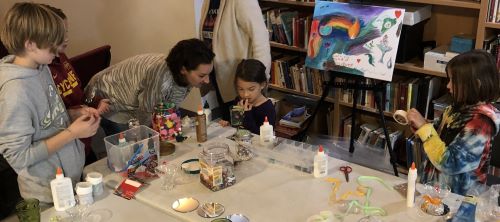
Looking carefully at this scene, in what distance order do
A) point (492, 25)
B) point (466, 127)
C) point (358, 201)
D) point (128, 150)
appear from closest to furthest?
1. point (358, 201)
2. point (466, 127)
3. point (128, 150)
4. point (492, 25)

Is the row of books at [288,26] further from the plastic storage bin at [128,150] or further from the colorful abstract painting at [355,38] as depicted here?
the plastic storage bin at [128,150]

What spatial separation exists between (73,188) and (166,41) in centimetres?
232

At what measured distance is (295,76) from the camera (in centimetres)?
372

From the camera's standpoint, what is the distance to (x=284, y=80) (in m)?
3.81

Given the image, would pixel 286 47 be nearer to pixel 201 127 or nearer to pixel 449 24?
pixel 449 24

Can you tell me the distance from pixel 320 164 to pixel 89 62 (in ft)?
7.48

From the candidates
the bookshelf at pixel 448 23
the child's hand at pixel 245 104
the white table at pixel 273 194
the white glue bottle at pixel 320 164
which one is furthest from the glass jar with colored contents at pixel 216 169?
the bookshelf at pixel 448 23

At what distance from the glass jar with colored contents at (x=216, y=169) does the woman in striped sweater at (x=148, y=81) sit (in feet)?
1.63

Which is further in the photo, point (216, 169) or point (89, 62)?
point (89, 62)

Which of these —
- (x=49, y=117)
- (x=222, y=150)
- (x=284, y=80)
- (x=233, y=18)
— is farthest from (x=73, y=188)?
(x=284, y=80)

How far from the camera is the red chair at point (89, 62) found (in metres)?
3.44

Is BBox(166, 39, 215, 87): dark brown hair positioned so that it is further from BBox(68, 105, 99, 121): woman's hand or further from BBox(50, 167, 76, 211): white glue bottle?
BBox(50, 167, 76, 211): white glue bottle

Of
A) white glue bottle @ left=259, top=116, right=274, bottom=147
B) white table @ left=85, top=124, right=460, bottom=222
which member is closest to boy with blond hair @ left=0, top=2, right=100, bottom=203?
white table @ left=85, top=124, right=460, bottom=222

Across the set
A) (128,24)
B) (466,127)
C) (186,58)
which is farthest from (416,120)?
(128,24)
